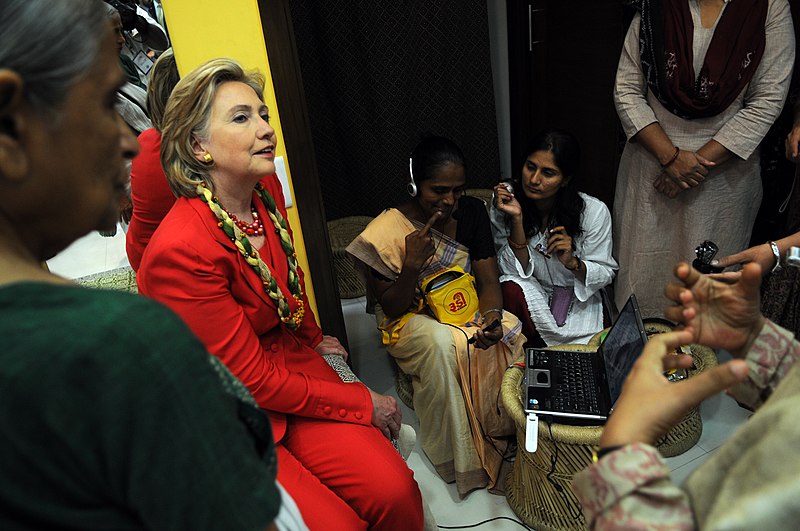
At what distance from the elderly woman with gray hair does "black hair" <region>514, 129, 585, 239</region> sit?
65.5 inches

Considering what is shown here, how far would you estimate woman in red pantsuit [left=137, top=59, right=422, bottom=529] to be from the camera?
126 centimetres

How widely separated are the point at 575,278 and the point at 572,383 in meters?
0.55

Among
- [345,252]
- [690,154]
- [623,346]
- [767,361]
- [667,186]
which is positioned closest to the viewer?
[767,361]

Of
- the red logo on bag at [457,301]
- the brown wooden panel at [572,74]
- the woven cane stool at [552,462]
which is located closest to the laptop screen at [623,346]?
the woven cane stool at [552,462]

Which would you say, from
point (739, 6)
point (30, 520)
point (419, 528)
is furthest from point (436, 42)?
point (30, 520)

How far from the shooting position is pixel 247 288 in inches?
53.6

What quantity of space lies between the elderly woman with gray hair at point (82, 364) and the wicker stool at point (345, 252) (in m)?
2.46

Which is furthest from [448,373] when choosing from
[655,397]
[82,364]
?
[82,364]

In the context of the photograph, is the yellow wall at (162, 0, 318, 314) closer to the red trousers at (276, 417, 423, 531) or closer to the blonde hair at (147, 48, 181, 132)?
the blonde hair at (147, 48, 181, 132)

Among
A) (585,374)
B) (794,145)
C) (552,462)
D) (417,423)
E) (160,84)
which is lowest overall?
(417,423)

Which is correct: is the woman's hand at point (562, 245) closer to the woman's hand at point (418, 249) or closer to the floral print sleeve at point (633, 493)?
the woman's hand at point (418, 249)

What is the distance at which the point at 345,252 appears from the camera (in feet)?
9.91

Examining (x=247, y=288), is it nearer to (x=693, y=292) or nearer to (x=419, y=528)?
(x=419, y=528)

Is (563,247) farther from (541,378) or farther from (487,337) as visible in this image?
(541,378)
